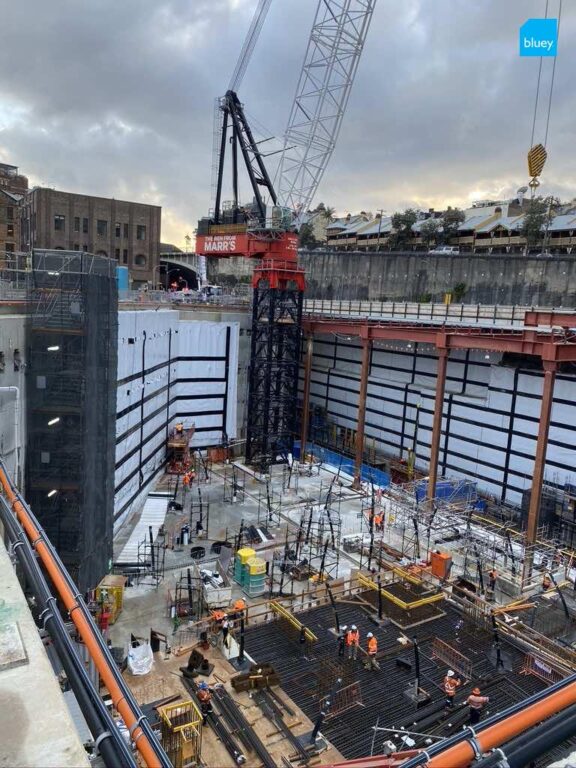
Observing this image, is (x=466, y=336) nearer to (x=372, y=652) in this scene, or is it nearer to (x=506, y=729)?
(x=372, y=652)

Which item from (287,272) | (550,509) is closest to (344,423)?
(287,272)

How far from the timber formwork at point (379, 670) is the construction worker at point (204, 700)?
2.34m

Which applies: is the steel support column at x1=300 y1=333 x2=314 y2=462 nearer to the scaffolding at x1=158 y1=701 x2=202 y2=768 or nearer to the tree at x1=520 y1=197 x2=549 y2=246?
the scaffolding at x1=158 y1=701 x2=202 y2=768

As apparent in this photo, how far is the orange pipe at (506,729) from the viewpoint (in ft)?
11.7

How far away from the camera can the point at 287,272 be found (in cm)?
3888

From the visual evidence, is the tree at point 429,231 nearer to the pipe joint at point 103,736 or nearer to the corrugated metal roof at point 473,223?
the corrugated metal roof at point 473,223

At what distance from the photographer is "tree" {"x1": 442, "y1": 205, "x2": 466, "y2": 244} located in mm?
74000

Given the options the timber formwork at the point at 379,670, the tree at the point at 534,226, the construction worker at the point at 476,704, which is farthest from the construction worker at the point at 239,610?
the tree at the point at 534,226

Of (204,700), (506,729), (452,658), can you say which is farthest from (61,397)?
(506,729)

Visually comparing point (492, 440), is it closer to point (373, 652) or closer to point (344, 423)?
point (344, 423)

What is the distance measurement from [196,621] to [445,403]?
2334cm

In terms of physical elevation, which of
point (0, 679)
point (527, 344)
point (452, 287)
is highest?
point (452, 287)

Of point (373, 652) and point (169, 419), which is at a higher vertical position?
point (169, 419)

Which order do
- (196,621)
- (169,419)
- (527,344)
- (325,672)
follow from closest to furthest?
(325,672) → (196,621) → (527,344) → (169,419)
